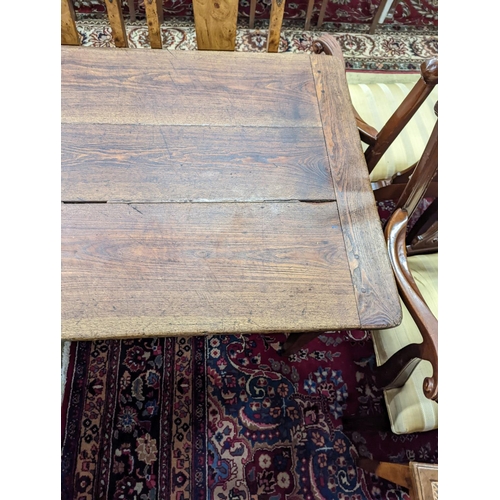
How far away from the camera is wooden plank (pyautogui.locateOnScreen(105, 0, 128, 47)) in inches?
36.9

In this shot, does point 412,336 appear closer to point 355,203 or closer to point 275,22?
point 355,203

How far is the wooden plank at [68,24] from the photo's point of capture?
91 cm

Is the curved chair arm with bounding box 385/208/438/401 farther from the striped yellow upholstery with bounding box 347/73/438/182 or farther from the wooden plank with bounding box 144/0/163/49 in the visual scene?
the wooden plank with bounding box 144/0/163/49

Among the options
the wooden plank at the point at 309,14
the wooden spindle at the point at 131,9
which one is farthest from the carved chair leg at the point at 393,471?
the wooden spindle at the point at 131,9

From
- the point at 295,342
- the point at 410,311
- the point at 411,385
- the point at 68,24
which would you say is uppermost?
the point at 68,24

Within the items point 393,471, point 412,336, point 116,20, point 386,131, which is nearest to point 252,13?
point 116,20

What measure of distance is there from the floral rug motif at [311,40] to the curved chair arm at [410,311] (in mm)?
1362

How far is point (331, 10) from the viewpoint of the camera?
6.56 feet

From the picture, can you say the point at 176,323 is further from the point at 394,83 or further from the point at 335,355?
the point at 394,83

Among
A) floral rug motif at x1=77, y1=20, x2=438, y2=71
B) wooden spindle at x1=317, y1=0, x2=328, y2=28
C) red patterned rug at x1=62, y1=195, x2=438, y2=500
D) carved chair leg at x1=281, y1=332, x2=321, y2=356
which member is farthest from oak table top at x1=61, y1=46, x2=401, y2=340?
wooden spindle at x1=317, y1=0, x2=328, y2=28

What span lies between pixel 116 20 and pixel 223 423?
1129mm

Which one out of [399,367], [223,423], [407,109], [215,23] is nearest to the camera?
[399,367]

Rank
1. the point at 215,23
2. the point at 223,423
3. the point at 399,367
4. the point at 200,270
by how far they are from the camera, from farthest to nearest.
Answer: the point at 223,423, the point at 215,23, the point at 399,367, the point at 200,270
